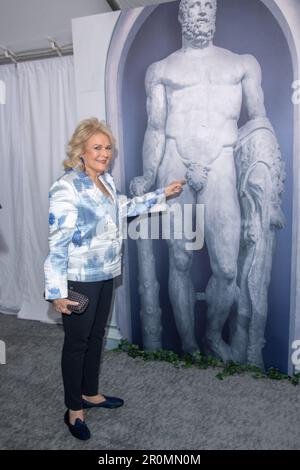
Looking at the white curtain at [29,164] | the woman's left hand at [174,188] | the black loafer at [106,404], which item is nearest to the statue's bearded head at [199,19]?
the woman's left hand at [174,188]

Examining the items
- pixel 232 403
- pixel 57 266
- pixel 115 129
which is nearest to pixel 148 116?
pixel 115 129

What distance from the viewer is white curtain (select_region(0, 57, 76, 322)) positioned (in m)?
3.17

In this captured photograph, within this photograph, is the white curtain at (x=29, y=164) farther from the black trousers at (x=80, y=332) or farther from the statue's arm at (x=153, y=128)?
the black trousers at (x=80, y=332)

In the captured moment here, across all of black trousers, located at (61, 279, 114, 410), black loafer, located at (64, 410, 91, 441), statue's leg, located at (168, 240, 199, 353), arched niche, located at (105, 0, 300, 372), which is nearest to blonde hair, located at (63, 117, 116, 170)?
black trousers, located at (61, 279, 114, 410)

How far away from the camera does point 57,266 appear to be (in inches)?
69.2

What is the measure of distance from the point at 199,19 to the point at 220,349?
1.87m

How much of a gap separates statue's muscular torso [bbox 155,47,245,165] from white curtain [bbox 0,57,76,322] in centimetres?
102

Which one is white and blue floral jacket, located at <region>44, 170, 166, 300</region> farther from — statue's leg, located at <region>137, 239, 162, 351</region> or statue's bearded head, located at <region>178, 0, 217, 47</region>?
statue's bearded head, located at <region>178, 0, 217, 47</region>

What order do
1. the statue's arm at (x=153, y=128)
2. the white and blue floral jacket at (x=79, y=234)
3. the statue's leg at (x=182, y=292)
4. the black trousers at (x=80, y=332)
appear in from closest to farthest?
the white and blue floral jacket at (x=79, y=234)
the black trousers at (x=80, y=332)
the statue's arm at (x=153, y=128)
the statue's leg at (x=182, y=292)

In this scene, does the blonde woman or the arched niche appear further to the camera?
the arched niche

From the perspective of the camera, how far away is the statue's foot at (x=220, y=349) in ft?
8.27

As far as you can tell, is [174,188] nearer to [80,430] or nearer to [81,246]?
[81,246]

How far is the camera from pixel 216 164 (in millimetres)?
2346

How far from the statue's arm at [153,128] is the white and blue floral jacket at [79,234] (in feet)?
1.85
